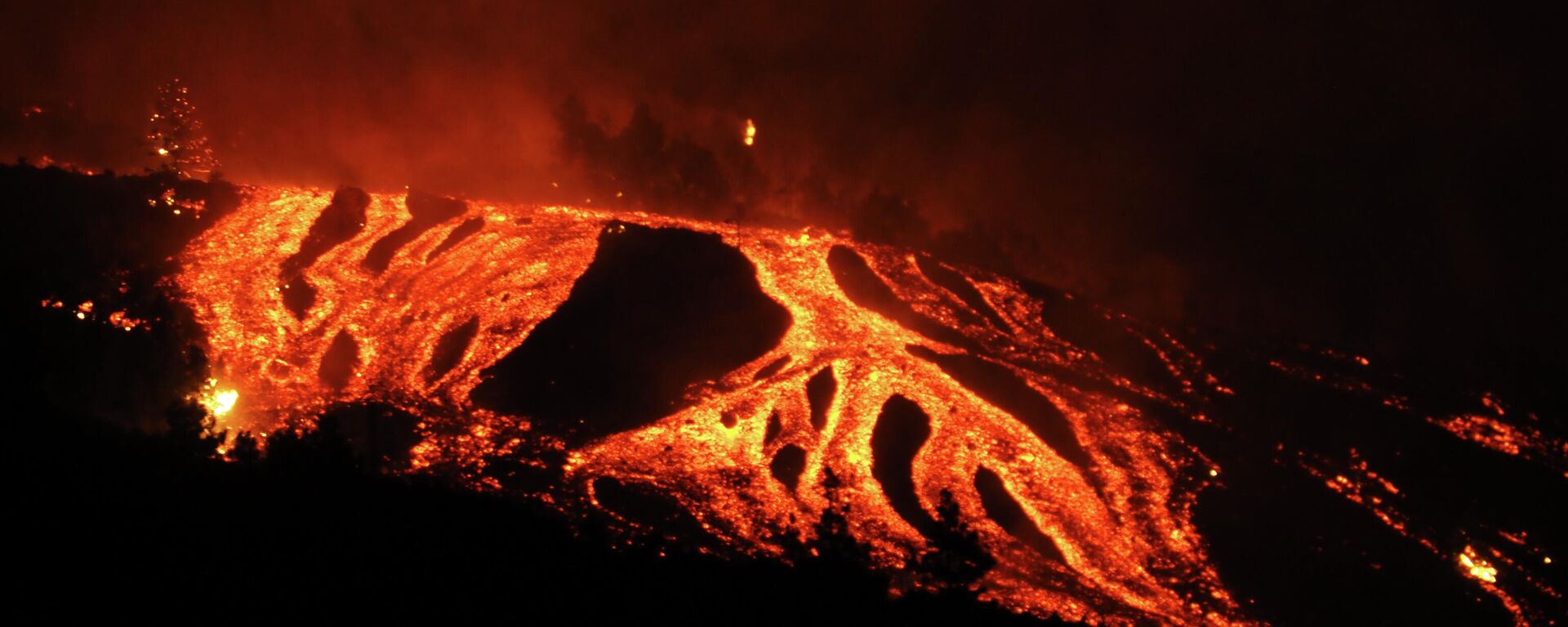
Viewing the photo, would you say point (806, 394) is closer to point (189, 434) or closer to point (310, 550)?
point (189, 434)

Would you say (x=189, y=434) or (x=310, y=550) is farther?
(x=189, y=434)

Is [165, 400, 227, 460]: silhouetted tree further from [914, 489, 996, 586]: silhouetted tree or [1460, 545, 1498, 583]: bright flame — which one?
[1460, 545, 1498, 583]: bright flame

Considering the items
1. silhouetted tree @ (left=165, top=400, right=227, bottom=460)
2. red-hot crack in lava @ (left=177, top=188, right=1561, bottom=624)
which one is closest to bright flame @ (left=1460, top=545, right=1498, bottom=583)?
red-hot crack in lava @ (left=177, top=188, right=1561, bottom=624)

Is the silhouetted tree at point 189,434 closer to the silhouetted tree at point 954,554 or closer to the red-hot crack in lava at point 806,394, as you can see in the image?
the red-hot crack in lava at point 806,394

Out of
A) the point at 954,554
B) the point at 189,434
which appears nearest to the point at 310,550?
the point at 189,434

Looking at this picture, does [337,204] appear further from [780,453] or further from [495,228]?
[780,453]

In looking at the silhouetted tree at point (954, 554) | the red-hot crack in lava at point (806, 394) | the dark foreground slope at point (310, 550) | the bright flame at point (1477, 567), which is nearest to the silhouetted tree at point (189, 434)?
the dark foreground slope at point (310, 550)

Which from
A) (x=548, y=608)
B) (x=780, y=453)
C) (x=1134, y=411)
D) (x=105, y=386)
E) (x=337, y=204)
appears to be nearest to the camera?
(x=548, y=608)

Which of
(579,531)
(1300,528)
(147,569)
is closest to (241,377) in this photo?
(579,531)
